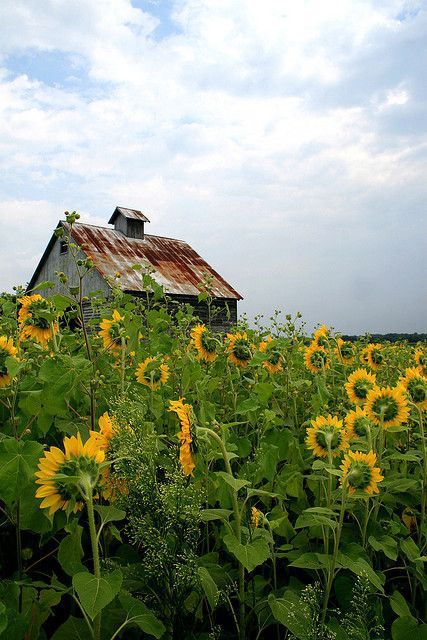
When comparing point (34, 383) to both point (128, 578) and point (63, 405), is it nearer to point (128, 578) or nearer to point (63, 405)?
point (63, 405)

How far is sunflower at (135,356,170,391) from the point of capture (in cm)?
243

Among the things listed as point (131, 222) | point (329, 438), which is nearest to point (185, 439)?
point (329, 438)

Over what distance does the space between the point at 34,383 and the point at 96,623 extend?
87 centimetres

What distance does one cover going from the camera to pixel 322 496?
2096 millimetres

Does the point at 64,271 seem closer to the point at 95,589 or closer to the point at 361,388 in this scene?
the point at 361,388

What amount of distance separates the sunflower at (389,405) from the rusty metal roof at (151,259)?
15.4m

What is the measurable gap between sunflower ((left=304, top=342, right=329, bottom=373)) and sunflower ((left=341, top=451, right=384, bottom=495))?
1.65 meters

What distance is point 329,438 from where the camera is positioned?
184 cm

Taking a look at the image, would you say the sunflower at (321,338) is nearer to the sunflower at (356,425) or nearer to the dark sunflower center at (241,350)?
the dark sunflower center at (241,350)

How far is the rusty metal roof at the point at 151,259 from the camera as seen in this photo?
1877 centimetres

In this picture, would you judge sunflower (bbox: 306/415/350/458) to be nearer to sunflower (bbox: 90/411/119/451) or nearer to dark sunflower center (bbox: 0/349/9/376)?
sunflower (bbox: 90/411/119/451)

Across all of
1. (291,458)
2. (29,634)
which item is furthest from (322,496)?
(29,634)

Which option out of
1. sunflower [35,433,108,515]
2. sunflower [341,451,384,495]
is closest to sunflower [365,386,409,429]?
sunflower [341,451,384,495]

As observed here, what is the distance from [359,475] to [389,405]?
0.60 m
